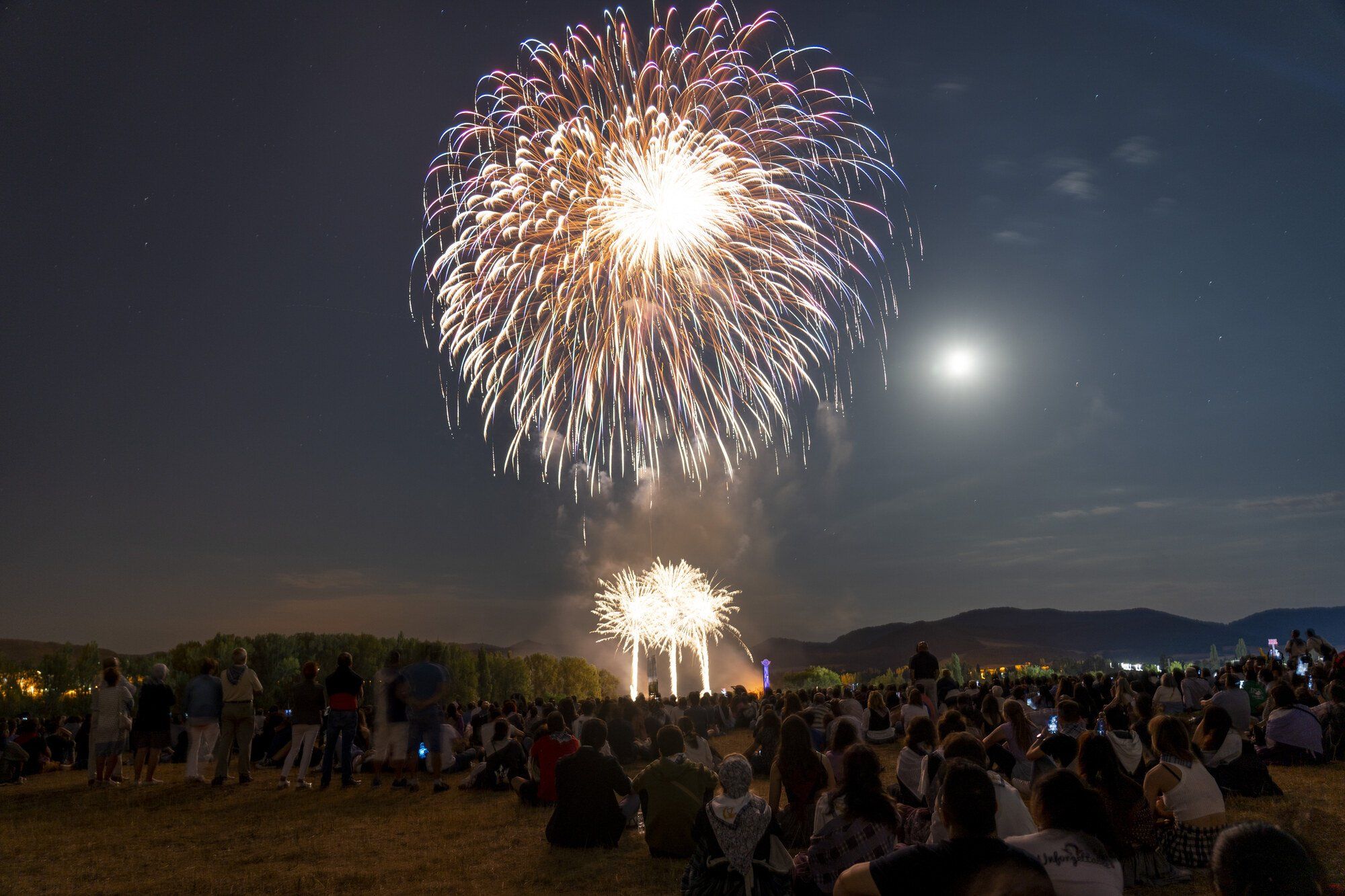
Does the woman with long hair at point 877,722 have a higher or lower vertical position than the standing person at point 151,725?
lower

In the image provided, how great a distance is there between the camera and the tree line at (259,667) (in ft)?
245

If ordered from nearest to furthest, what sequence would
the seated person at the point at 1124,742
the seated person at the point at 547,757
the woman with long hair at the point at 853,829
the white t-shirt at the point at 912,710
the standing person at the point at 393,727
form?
the woman with long hair at the point at 853,829 < the seated person at the point at 1124,742 < the seated person at the point at 547,757 < the standing person at the point at 393,727 < the white t-shirt at the point at 912,710

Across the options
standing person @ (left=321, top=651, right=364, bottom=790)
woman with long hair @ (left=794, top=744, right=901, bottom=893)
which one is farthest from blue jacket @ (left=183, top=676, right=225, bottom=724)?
woman with long hair @ (left=794, top=744, right=901, bottom=893)

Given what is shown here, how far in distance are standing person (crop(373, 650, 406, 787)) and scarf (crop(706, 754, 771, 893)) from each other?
357 inches

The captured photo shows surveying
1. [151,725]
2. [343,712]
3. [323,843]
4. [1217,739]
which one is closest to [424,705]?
[343,712]

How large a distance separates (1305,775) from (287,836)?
14.2m

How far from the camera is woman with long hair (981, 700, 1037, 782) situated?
32.6ft

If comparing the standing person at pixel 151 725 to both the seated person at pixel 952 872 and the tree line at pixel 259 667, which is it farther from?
the tree line at pixel 259 667

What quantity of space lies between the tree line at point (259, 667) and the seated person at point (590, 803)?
59173 millimetres

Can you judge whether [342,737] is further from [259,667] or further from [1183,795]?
[259,667]

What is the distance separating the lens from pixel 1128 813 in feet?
23.4

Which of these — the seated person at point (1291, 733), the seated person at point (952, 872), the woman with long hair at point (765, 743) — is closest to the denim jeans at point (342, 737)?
the woman with long hair at point (765, 743)

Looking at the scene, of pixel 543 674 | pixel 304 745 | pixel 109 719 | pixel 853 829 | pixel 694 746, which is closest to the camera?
pixel 853 829

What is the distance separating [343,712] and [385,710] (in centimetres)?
64
